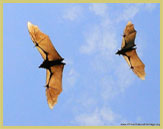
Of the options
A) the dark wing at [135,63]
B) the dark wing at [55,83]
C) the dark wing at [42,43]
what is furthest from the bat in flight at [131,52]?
the dark wing at [42,43]

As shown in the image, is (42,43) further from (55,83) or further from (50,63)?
(55,83)

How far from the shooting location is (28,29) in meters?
15.2

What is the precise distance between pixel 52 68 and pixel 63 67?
0.74 metres

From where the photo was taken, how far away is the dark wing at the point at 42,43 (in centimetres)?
1528

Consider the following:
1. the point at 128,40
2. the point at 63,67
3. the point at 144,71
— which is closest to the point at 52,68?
the point at 63,67

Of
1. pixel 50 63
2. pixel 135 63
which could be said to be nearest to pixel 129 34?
pixel 135 63

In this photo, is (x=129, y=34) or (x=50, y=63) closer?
(x=50, y=63)

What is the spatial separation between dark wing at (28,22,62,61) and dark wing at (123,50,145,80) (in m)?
5.48

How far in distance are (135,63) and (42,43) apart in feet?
23.2

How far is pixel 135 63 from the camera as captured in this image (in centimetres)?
1856

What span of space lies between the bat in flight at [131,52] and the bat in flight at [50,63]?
16.0 feet

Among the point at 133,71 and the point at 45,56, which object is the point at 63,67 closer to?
the point at 45,56

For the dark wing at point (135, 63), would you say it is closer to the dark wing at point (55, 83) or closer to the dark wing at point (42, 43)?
the dark wing at point (55, 83)

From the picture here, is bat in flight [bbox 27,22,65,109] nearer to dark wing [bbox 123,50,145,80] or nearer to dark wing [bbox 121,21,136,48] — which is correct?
dark wing [bbox 121,21,136,48]
